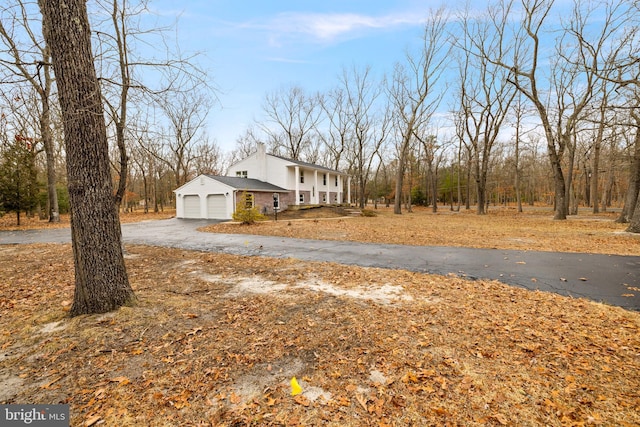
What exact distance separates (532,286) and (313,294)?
4.09 meters

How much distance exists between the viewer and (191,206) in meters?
23.2

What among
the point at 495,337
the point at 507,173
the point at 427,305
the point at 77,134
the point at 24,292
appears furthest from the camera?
the point at 507,173

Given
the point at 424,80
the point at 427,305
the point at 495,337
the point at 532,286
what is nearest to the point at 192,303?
the point at 427,305

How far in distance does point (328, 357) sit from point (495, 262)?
19.7 ft

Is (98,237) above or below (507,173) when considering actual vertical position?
below

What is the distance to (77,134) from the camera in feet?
11.3

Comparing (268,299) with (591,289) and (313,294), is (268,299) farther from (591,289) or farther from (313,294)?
(591,289)

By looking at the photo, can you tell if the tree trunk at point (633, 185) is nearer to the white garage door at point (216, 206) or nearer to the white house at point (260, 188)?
the white house at point (260, 188)

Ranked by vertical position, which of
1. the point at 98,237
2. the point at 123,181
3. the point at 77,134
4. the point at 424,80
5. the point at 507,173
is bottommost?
the point at 98,237

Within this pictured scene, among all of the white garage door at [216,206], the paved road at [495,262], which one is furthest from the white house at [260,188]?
the paved road at [495,262]

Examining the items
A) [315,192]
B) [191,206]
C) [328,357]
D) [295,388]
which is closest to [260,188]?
[191,206]

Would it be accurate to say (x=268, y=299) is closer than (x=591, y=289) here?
Yes

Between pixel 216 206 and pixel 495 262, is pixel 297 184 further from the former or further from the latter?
pixel 495 262

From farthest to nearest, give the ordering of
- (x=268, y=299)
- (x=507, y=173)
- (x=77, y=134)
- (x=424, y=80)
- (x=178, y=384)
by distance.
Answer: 1. (x=507, y=173)
2. (x=424, y=80)
3. (x=268, y=299)
4. (x=77, y=134)
5. (x=178, y=384)
